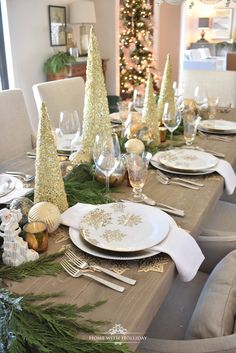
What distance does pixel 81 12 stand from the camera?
14.0ft

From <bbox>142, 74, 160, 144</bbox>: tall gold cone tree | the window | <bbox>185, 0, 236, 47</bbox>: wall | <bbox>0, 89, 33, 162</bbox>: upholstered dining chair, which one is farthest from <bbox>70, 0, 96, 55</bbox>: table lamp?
<bbox>185, 0, 236, 47</bbox>: wall

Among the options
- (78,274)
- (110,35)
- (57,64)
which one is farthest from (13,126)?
(110,35)

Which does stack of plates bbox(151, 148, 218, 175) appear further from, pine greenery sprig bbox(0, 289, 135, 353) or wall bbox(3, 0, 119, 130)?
wall bbox(3, 0, 119, 130)

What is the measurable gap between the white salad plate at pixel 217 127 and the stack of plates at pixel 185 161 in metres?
0.43

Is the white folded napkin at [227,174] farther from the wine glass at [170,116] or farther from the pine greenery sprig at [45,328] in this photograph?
the pine greenery sprig at [45,328]

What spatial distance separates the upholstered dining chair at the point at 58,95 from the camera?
2293 mm

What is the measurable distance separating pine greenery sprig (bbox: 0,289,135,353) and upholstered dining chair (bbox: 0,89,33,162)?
Result: 1429 millimetres

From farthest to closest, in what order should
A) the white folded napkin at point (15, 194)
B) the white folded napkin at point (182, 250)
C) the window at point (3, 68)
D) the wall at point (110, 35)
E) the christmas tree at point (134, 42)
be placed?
the christmas tree at point (134, 42)
the wall at point (110, 35)
the window at point (3, 68)
the white folded napkin at point (15, 194)
the white folded napkin at point (182, 250)

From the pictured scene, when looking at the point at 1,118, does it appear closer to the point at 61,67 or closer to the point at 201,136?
the point at 201,136

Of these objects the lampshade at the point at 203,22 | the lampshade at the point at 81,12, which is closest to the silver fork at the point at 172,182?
the lampshade at the point at 81,12

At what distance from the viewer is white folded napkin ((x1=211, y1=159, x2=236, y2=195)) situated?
1411 mm

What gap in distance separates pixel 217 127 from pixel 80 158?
96 cm

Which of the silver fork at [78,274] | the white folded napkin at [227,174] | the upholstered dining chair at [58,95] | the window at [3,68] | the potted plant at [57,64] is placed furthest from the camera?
the potted plant at [57,64]

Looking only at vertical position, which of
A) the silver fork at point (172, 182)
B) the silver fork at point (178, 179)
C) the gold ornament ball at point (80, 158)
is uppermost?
the gold ornament ball at point (80, 158)
